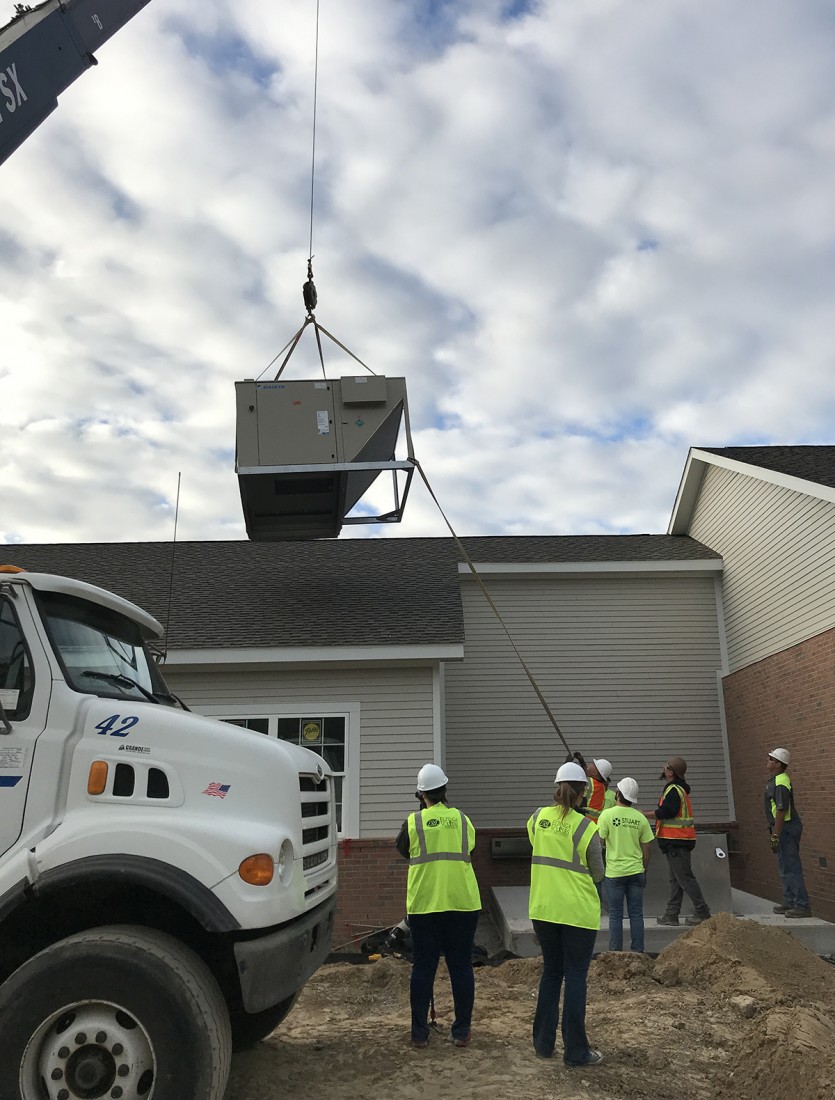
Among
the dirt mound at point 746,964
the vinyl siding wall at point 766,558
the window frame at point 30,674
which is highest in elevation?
the vinyl siding wall at point 766,558

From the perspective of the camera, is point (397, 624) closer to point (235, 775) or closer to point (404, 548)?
point (404, 548)

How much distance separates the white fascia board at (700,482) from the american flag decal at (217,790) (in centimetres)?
911

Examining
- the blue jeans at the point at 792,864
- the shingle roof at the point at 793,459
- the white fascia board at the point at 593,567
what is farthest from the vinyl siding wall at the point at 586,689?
the blue jeans at the point at 792,864

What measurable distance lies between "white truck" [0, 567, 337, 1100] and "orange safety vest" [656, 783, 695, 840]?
20.9 feet

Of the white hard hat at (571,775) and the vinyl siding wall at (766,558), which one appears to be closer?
the white hard hat at (571,775)

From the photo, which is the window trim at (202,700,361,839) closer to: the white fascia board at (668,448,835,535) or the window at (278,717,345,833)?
the window at (278,717,345,833)

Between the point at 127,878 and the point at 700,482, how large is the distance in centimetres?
1403

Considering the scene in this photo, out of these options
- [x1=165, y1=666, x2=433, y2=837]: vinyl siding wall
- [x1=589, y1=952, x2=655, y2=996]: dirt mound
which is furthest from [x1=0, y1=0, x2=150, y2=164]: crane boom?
[x1=589, y1=952, x2=655, y2=996]: dirt mound

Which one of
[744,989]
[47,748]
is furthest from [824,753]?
[47,748]

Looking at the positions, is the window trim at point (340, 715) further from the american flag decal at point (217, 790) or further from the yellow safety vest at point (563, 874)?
the american flag decal at point (217, 790)

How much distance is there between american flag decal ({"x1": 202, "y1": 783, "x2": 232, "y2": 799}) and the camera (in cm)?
443

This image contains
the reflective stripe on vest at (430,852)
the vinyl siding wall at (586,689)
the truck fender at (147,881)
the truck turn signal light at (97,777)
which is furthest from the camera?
the vinyl siding wall at (586,689)

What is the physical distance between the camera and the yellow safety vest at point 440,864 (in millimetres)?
6270

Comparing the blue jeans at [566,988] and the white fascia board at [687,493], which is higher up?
the white fascia board at [687,493]
